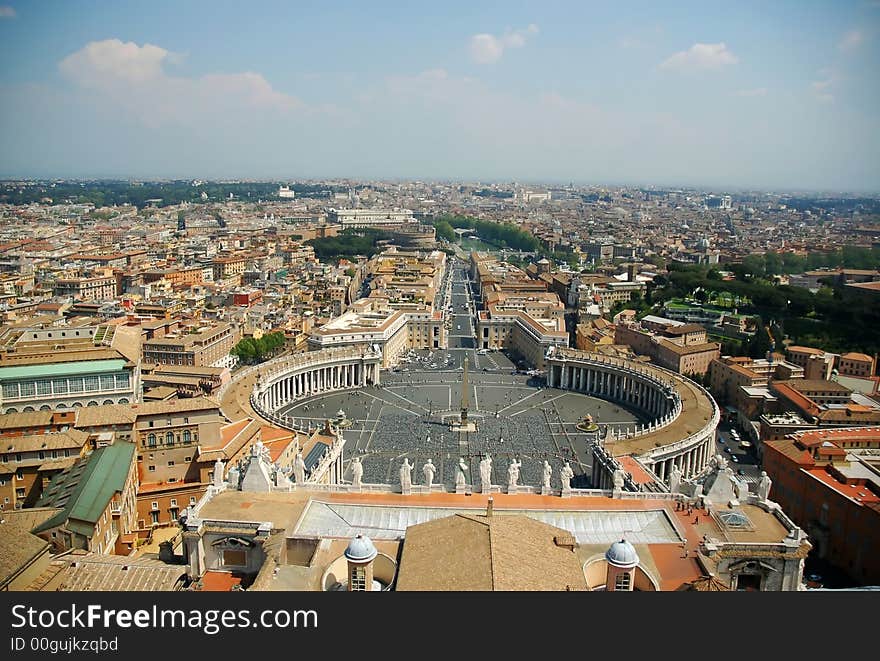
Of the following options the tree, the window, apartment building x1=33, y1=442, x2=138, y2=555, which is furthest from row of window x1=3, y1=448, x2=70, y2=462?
the tree

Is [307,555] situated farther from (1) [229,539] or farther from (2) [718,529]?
(2) [718,529]

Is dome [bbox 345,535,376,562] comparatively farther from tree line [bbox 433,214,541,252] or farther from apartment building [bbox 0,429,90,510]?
tree line [bbox 433,214,541,252]

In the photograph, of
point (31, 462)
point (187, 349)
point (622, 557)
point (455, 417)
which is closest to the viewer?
point (622, 557)

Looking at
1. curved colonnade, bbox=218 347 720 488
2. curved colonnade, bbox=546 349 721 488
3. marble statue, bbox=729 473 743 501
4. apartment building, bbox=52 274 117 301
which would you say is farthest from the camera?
apartment building, bbox=52 274 117 301

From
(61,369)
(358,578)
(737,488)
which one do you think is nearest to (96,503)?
(358,578)

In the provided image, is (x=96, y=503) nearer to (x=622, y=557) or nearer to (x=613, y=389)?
(x=622, y=557)

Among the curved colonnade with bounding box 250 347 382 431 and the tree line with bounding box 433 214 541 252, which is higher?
the tree line with bounding box 433 214 541 252

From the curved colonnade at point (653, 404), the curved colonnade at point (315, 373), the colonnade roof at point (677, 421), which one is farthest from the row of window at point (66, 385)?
the colonnade roof at point (677, 421)
